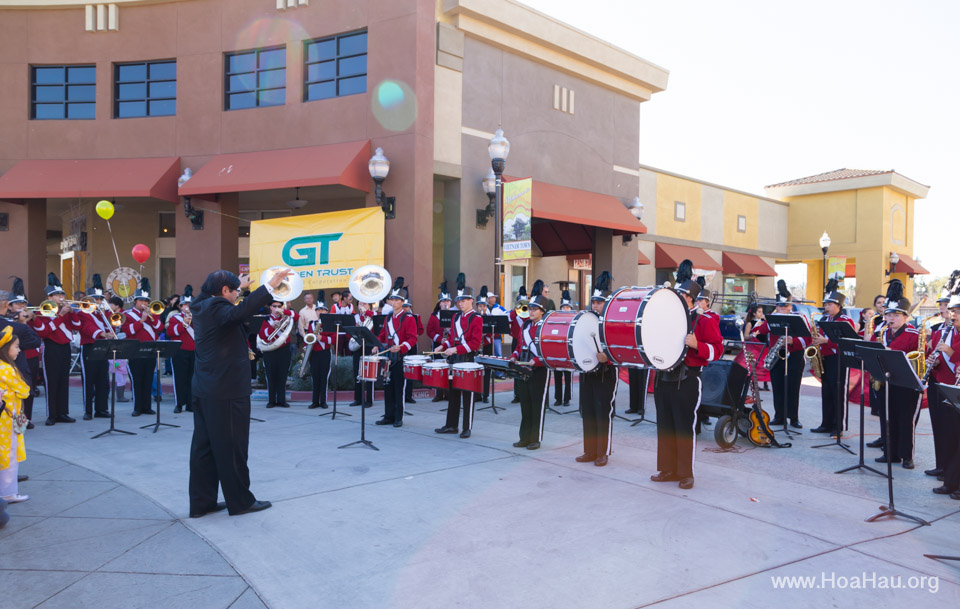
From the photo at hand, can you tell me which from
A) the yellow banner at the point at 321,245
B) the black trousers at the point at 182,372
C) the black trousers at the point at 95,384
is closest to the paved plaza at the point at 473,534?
the black trousers at the point at 95,384

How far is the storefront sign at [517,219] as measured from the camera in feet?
45.1

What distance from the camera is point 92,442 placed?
29.7ft

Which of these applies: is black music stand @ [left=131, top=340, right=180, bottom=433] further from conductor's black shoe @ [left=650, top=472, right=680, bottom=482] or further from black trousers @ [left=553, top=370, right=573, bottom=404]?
conductor's black shoe @ [left=650, top=472, right=680, bottom=482]

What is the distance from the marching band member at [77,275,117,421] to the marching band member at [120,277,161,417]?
392 mm

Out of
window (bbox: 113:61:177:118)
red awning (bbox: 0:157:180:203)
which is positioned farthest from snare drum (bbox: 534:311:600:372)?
window (bbox: 113:61:177:118)

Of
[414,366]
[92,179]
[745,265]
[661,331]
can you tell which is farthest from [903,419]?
[745,265]

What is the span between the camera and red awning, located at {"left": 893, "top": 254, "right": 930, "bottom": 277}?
35250 millimetres

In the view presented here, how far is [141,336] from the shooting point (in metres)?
11.9

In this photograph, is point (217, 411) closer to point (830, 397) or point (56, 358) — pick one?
point (56, 358)

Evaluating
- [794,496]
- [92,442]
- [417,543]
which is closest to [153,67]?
[92,442]

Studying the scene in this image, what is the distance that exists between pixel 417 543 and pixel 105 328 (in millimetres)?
8846

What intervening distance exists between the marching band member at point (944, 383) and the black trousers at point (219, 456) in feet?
23.3
